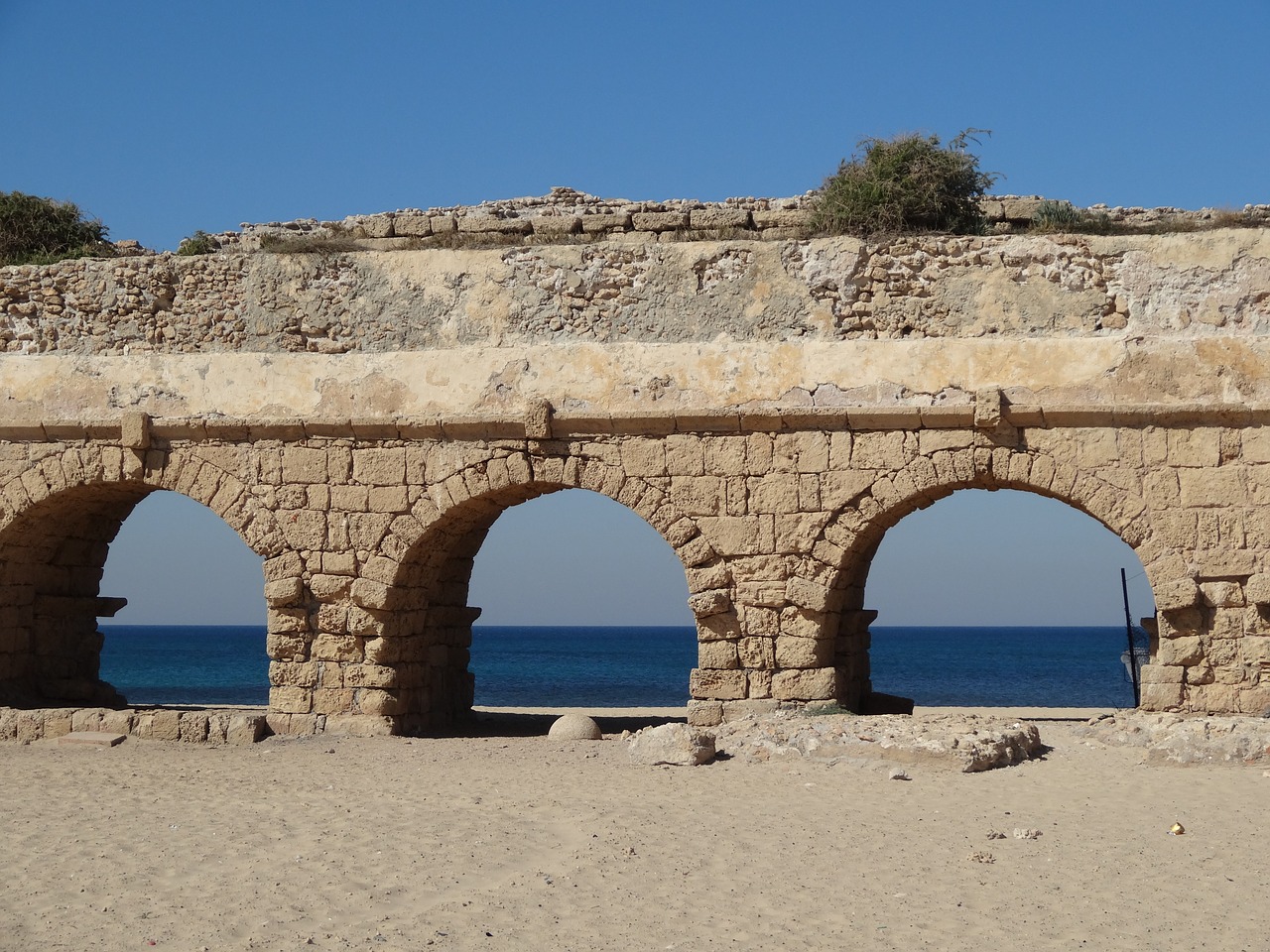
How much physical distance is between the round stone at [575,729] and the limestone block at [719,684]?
1078 millimetres

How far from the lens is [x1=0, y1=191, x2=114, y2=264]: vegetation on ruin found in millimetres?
12703

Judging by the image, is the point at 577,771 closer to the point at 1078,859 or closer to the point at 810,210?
the point at 1078,859

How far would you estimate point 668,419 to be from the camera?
10359mm

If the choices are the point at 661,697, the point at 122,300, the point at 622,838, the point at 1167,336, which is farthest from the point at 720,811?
the point at 661,697

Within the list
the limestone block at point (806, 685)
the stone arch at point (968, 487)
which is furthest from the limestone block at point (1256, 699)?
the limestone block at point (806, 685)

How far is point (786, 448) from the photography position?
33.5ft

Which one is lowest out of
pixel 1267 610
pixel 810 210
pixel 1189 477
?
pixel 1267 610

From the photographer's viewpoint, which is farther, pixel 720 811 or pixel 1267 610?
pixel 1267 610

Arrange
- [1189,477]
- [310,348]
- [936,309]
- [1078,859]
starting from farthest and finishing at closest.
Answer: [310,348] → [936,309] → [1189,477] → [1078,859]

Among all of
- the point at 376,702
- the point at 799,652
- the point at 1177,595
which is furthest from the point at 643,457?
the point at 1177,595

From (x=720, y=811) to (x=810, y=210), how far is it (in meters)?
5.64

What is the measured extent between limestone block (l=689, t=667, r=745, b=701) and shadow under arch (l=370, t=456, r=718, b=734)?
629 millimetres

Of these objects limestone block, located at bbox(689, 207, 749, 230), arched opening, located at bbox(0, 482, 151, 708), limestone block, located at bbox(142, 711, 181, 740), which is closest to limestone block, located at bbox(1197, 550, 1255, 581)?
limestone block, located at bbox(689, 207, 749, 230)

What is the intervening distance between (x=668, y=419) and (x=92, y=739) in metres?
4.93
